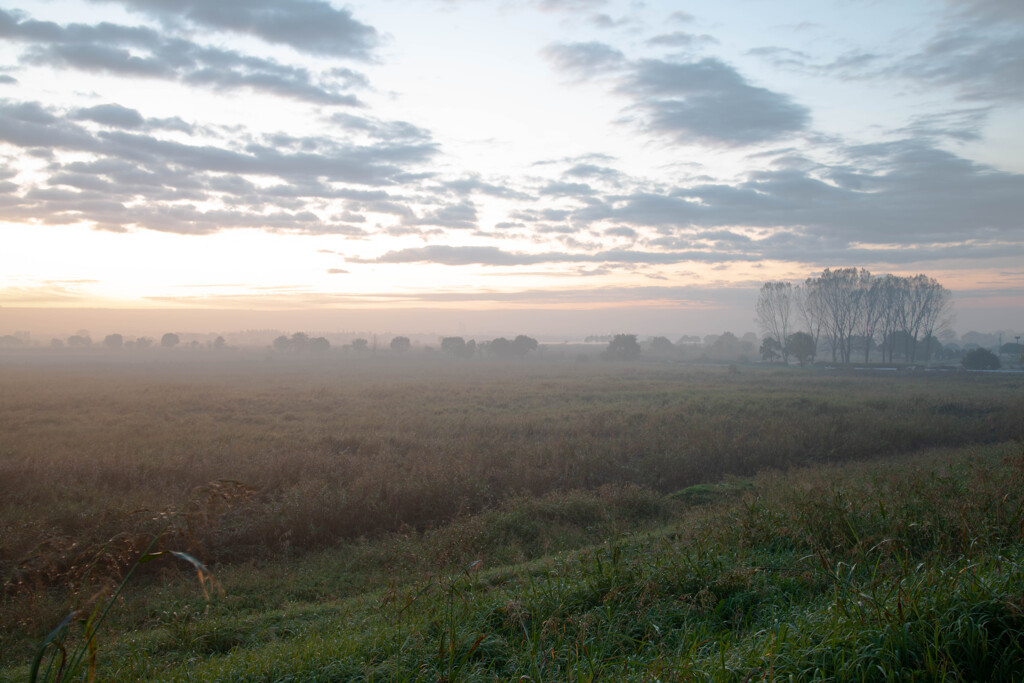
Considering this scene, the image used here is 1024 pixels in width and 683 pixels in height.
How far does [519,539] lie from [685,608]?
18.9ft

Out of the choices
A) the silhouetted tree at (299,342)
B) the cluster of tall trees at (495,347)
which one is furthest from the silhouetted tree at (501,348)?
the silhouetted tree at (299,342)

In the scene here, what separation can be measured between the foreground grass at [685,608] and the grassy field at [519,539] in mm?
35

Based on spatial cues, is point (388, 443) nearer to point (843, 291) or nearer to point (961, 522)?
point (961, 522)

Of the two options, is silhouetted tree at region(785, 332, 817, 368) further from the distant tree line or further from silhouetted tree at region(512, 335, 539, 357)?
the distant tree line

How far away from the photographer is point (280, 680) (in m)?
4.48

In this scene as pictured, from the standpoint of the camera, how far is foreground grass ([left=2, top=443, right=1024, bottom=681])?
13.0 feet

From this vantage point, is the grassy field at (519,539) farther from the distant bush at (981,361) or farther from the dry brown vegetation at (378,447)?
the distant bush at (981,361)

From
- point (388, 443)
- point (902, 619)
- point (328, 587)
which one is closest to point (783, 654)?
point (902, 619)

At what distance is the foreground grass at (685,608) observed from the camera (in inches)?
156

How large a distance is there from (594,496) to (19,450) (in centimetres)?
1540

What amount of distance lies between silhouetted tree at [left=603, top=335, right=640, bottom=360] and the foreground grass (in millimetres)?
87567

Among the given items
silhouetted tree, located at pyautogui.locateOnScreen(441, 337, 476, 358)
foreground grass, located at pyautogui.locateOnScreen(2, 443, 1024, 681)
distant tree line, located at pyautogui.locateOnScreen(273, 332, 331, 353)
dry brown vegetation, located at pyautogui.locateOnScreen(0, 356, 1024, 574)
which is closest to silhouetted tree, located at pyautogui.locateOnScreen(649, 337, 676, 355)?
silhouetted tree, located at pyautogui.locateOnScreen(441, 337, 476, 358)

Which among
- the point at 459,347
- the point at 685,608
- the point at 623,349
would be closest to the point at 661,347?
the point at 623,349

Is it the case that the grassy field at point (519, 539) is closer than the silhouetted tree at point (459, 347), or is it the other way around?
the grassy field at point (519, 539)
